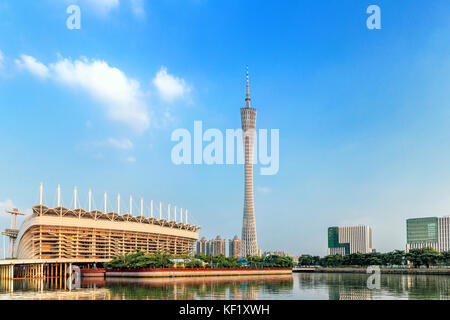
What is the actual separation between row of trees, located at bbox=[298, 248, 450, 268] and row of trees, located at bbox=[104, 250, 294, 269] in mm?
23090

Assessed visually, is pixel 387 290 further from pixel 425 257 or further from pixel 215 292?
pixel 425 257

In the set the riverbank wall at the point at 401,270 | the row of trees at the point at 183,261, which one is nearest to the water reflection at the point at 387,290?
the row of trees at the point at 183,261

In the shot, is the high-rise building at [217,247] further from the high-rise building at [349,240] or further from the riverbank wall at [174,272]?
the riverbank wall at [174,272]

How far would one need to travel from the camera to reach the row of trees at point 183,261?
237 feet

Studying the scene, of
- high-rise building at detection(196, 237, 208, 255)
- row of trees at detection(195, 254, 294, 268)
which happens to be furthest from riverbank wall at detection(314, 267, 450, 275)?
high-rise building at detection(196, 237, 208, 255)

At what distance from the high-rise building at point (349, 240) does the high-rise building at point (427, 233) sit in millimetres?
43632

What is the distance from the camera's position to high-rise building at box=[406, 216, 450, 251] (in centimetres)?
14250

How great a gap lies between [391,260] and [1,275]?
79.2 m

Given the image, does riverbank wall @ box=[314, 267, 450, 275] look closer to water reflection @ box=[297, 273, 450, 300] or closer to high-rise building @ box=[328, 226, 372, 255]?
water reflection @ box=[297, 273, 450, 300]

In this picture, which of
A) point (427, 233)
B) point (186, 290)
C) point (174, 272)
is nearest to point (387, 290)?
point (186, 290)

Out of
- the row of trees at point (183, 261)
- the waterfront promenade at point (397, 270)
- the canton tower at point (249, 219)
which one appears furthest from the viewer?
the canton tower at point (249, 219)

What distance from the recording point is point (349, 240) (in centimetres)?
19462

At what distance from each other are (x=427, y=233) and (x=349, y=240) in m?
53.7
